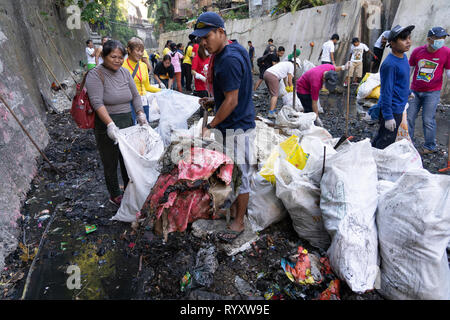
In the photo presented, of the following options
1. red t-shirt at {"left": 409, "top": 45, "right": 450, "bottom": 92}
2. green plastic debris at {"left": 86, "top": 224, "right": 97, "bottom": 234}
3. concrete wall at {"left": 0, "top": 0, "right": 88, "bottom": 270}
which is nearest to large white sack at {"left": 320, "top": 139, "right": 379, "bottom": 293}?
green plastic debris at {"left": 86, "top": 224, "right": 97, "bottom": 234}

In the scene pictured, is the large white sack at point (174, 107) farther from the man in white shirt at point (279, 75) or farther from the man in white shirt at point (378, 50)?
the man in white shirt at point (378, 50)

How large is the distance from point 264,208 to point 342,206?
2.37ft

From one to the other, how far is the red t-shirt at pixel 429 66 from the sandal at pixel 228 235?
315 cm

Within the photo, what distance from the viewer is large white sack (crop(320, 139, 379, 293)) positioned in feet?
5.60

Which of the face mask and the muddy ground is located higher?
the face mask

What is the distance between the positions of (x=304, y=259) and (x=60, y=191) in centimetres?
294

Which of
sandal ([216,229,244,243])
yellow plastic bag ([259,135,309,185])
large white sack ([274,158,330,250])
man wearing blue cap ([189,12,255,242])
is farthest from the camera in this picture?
yellow plastic bag ([259,135,309,185])

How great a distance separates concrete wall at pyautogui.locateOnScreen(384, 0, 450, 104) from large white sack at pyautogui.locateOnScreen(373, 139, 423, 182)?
5.09 metres

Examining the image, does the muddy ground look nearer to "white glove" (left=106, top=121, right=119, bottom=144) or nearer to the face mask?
"white glove" (left=106, top=121, right=119, bottom=144)

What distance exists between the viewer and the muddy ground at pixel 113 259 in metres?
1.90

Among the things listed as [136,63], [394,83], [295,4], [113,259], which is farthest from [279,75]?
[295,4]

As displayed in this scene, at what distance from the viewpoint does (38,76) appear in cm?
595

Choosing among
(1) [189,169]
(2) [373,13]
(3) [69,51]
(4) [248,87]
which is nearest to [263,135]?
(4) [248,87]

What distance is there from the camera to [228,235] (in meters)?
2.30
